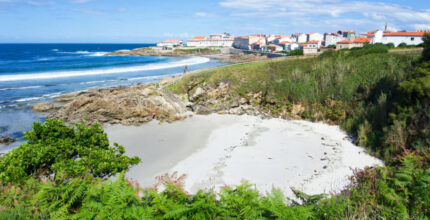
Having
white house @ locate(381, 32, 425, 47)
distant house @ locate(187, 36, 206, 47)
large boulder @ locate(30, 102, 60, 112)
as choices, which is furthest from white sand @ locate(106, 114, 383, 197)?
distant house @ locate(187, 36, 206, 47)

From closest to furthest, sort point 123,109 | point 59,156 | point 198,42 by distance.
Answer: point 59,156, point 123,109, point 198,42

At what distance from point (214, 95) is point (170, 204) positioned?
19.5 m

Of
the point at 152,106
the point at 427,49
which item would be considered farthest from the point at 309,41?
the point at 152,106

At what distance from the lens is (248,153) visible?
13570 millimetres

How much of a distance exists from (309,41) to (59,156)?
105376 mm

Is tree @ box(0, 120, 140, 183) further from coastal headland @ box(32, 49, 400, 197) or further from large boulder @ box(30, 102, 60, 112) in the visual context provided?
large boulder @ box(30, 102, 60, 112)

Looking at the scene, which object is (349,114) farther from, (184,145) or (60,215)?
(60,215)

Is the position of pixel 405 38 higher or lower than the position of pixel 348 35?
lower

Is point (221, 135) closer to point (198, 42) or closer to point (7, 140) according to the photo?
point (7, 140)

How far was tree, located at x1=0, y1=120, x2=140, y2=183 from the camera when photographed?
7414mm

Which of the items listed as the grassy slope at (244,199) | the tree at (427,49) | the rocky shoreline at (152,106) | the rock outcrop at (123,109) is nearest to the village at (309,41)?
the rocky shoreline at (152,106)

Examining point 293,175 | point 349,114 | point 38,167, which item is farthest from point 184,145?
point 349,114

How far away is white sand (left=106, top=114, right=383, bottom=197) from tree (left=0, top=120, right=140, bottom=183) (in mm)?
2718

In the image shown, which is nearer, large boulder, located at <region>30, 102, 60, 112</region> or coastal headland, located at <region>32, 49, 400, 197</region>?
coastal headland, located at <region>32, 49, 400, 197</region>
